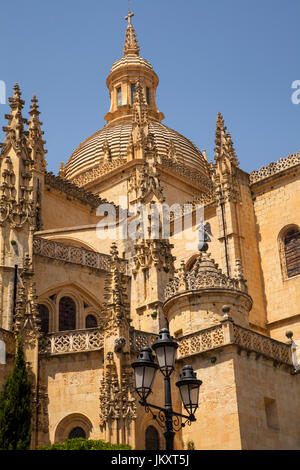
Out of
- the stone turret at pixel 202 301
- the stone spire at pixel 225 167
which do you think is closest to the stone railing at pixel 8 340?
the stone turret at pixel 202 301

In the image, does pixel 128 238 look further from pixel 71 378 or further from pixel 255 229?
pixel 71 378

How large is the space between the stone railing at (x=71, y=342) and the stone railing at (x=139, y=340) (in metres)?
0.98

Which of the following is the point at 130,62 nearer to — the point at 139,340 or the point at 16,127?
the point at 16,127

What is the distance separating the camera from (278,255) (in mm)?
32188

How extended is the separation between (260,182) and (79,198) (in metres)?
10.6

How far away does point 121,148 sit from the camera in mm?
51750

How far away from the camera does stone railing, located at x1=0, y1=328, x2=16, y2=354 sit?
926 inches

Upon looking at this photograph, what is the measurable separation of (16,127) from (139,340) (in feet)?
35.5

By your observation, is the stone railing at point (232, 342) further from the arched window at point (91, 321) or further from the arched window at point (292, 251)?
the arched window at point (292, 251)


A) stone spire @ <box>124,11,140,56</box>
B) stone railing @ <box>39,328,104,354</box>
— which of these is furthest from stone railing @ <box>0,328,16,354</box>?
stone spire @ <box>124,11,140,56</box>

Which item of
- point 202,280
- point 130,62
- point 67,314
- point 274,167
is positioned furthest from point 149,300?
point 130,62

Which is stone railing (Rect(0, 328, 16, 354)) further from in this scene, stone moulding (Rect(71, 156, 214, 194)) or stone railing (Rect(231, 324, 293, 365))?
stone moulding (Rect(71, 156, 214, 194))

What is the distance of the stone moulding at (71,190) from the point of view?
1511 inches

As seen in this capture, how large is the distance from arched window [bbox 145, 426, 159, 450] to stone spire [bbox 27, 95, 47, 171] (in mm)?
17616
